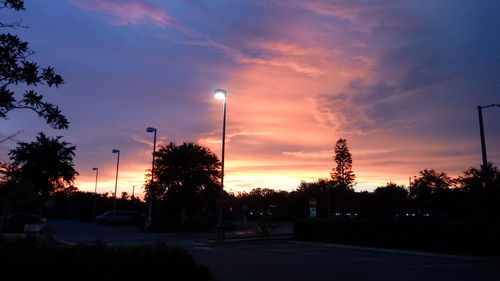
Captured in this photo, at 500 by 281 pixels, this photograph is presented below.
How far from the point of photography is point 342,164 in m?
79.8

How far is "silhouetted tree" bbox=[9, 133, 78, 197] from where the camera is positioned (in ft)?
136

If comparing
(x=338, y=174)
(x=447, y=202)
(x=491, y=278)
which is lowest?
(x=491, y=278)

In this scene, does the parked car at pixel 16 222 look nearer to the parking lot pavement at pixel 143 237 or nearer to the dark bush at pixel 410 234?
the parking lot pavement at pixel 143 237

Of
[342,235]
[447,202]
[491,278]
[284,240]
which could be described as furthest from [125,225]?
[447,202]

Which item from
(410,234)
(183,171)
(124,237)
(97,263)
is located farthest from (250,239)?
(97,263)

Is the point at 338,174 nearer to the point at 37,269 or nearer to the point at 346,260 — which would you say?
the point at 346,260

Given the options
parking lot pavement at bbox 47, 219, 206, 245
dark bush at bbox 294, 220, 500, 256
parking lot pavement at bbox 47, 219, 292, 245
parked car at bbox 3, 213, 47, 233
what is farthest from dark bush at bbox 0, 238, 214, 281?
parked car at bbox 3, 213, 47, 233

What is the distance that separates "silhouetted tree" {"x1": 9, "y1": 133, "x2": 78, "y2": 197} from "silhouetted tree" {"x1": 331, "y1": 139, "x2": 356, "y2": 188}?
1944 inches

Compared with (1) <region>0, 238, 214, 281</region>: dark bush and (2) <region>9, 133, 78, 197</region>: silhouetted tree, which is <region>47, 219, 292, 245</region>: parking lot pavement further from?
(1) <region>0, 238, 214, 281</region>: dark bush

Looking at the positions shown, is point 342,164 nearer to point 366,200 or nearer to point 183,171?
point 366,200

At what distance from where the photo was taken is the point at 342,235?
26.7 metres

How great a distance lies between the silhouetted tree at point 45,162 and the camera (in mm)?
41312

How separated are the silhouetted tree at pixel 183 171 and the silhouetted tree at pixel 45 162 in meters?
9.71

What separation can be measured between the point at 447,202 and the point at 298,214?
24944 mm
